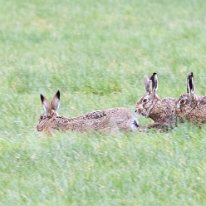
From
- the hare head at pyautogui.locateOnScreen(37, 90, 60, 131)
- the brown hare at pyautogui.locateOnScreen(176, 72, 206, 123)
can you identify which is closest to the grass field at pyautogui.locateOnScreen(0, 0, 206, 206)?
the hare head at pyautogui.locateOnScreen(37, 90, 60, 131)

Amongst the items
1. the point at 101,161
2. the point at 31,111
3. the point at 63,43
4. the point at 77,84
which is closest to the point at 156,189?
the point at 101,161

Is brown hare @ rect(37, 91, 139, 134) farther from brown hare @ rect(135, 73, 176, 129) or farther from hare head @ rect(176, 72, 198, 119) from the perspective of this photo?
hare head @ rect(176, 72, 198, 119)

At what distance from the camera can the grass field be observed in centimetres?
789

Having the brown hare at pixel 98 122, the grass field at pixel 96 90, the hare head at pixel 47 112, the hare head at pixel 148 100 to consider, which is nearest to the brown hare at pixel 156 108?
the hare head at pixel 148 100

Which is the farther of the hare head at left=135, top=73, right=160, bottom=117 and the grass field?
the hare head at left=135, top=73, right=160, bottom=117

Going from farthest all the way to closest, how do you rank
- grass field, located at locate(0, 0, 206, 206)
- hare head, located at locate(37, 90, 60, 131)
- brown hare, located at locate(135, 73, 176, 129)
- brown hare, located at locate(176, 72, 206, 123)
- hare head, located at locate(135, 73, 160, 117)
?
hare head, located at locate(135, 73, 160, 117), hare head, located at locate(37, 90, 60, 131), brown hare, located at locate(135, 73, 176, 129), brown hare, located at locate(176, 72, 206, 123), grass field, located at locate(0, 0, 206, 206)

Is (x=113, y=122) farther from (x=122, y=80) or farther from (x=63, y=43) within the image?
(x=63, y=43)

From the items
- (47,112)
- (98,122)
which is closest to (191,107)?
(98,122)

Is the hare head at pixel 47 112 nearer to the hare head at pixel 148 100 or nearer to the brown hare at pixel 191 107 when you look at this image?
the hare head at pixel 148 100

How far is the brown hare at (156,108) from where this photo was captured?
396 inches

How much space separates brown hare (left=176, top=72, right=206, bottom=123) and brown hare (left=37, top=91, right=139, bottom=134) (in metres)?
0.58

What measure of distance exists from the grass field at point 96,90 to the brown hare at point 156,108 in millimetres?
284

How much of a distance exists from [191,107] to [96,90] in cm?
281

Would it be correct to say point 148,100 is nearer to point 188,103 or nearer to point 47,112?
point 188,103
